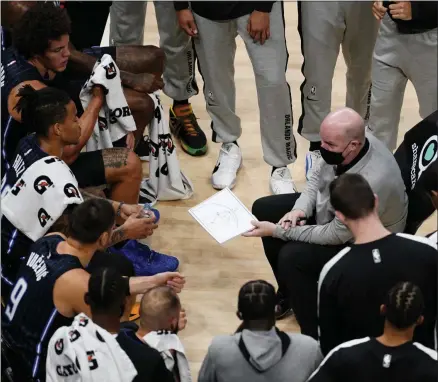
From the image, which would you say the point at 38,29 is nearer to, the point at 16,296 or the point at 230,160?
the point at 16,296

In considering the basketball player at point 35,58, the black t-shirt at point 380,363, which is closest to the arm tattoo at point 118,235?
the basketball player at point 35,58

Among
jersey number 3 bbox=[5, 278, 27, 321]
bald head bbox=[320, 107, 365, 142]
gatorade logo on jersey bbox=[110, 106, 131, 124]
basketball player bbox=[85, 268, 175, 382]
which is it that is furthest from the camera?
gatorade logo on jersey bbox=[110, 106, 131, 124]

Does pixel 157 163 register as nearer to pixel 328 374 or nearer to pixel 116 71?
pixel 116 71

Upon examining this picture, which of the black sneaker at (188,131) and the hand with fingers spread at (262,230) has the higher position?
the hand with fingers spread at (262,230)

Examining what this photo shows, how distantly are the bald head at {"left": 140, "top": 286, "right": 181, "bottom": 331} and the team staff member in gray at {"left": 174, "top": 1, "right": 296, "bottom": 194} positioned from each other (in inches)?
73.4

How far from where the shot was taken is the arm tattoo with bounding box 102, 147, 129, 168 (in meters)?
4.75

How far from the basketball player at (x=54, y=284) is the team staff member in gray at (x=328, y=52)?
1.85 meters

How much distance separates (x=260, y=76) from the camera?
514cm

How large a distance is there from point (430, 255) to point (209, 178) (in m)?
2.32

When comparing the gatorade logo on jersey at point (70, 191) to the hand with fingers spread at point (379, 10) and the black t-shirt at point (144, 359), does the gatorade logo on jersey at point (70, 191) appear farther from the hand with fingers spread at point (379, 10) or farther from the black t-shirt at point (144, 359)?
the hand with fingers spread at point (379, 10)

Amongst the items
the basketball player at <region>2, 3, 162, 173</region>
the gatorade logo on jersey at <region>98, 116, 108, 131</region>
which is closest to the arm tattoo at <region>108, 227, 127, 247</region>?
the basketball player at <region>2, 3, 162, 173</region>

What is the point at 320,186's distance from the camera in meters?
4.39

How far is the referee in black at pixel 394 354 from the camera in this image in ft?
10.4

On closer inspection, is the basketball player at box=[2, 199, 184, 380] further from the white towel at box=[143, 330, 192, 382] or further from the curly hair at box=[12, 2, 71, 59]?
the curly hair at box=[12, 2, 71, 59]
